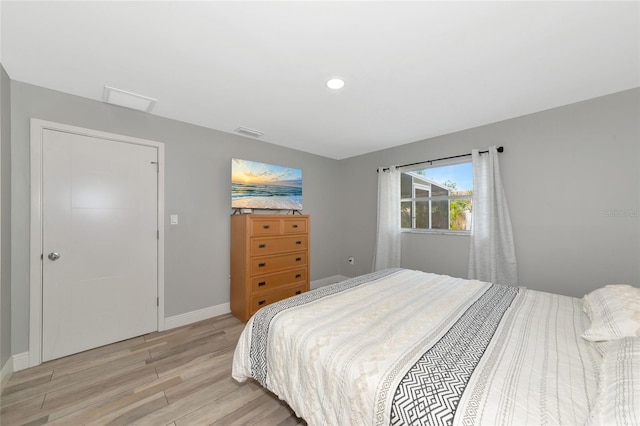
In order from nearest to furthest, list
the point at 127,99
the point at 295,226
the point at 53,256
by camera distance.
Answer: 1. the point at 53,256
2. the point at 127,99
3. the point at 295,226

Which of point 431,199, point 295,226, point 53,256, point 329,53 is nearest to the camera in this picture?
point 329,53

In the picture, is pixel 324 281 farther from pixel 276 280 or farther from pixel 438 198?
pixel 438 198

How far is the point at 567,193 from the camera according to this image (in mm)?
2469

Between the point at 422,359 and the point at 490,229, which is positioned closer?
the point at 422,359

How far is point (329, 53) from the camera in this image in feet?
5.50

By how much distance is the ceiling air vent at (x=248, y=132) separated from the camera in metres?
3.08

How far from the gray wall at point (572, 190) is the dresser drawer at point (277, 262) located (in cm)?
208

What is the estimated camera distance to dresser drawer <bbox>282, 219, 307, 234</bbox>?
3.27m

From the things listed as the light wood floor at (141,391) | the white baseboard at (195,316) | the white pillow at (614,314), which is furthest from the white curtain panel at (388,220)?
the light wood floor at (141,391)

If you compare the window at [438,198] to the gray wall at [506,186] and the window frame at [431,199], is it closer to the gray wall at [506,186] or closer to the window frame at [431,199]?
the window frame at [431,199]

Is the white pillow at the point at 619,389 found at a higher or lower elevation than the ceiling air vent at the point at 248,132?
lower

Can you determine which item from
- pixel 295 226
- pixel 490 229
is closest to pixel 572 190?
pixel 490 229

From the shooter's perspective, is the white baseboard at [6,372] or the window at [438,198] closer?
the white baseboard at [6,372]

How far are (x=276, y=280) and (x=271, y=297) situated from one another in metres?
0.22
